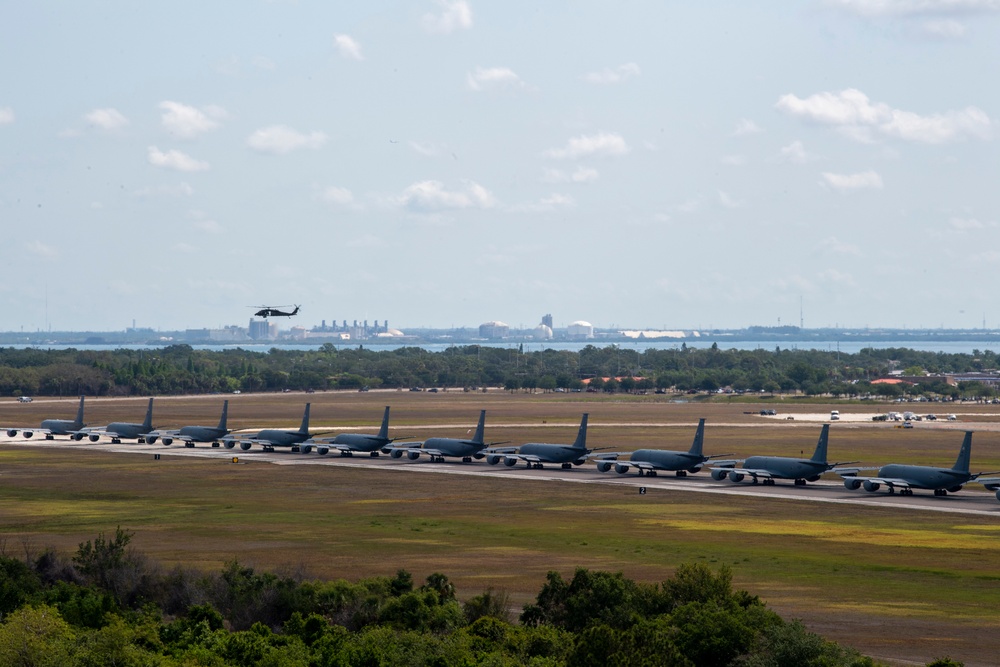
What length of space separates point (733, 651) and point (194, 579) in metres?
24.6

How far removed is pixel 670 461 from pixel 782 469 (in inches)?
415

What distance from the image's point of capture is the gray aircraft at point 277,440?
453ft

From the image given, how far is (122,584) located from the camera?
172 ft

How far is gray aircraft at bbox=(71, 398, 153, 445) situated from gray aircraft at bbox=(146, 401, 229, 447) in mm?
1973

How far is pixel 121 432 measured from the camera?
15425cm

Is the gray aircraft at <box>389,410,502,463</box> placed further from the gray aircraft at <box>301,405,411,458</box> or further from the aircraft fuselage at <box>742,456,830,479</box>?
the aircraft fuselage at <box>742,456,830,479</box>

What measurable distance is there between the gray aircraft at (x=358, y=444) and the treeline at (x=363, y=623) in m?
75.4

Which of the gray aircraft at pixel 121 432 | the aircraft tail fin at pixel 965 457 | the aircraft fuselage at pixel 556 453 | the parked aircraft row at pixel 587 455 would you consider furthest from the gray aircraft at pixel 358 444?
the aircraft tail fin at pixel 965 457

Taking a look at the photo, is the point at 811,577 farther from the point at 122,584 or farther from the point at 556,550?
the point at 122,584

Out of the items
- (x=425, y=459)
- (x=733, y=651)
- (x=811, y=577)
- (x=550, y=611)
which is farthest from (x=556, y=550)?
(x=425, y=459)

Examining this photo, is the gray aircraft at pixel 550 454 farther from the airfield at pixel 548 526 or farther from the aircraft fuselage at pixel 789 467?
the aircraft fuselage at pixel 789 467

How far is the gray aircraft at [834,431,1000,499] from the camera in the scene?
9300cm

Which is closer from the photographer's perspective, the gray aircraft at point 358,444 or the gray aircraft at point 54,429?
the gray aircraft at point 358,444

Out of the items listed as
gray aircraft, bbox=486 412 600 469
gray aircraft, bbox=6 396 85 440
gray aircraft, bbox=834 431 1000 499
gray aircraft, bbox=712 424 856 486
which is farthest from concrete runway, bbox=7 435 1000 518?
gray aircraft, bbox=6 396 85 440
